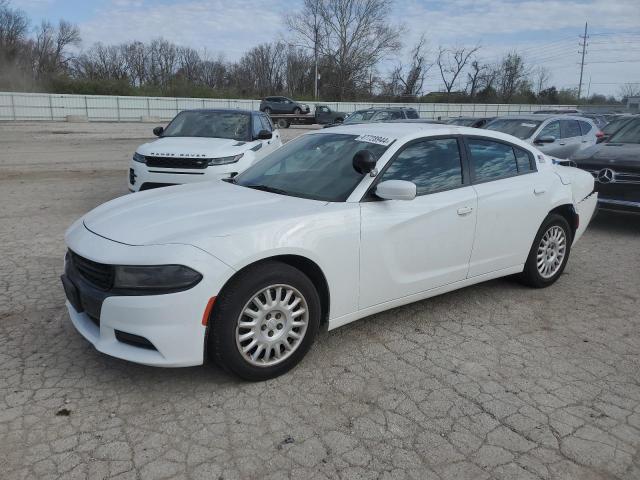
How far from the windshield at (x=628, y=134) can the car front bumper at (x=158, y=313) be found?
8.11m

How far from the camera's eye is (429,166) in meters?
4.20

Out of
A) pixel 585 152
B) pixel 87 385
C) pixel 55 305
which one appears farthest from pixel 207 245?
pixel 585 152

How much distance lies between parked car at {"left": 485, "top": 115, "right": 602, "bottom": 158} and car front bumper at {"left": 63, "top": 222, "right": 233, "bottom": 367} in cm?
957

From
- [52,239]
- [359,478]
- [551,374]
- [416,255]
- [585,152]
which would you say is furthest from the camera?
[585,152]

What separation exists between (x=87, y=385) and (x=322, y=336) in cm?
166

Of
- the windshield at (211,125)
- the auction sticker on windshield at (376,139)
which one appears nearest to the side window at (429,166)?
the auction sticker on windshield at (376,139)

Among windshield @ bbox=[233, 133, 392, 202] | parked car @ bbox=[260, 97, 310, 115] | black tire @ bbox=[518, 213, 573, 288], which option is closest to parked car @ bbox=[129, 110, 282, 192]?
windshield @ bbox=[233, 133, 392, 202]

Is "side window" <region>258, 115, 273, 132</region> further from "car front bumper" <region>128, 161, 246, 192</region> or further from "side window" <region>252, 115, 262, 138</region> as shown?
"car front bumper" <region>128, 161, 246, 192</region>

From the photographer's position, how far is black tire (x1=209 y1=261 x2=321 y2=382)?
10.2ft

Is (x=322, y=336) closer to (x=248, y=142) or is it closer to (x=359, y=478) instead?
(x=359, y=478)

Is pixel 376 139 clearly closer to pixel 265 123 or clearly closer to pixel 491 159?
pixel 491 159

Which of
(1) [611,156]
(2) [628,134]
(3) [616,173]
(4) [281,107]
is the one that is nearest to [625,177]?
(3) [616,173]

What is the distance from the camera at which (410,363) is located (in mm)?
3682

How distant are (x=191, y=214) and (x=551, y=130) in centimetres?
1029
